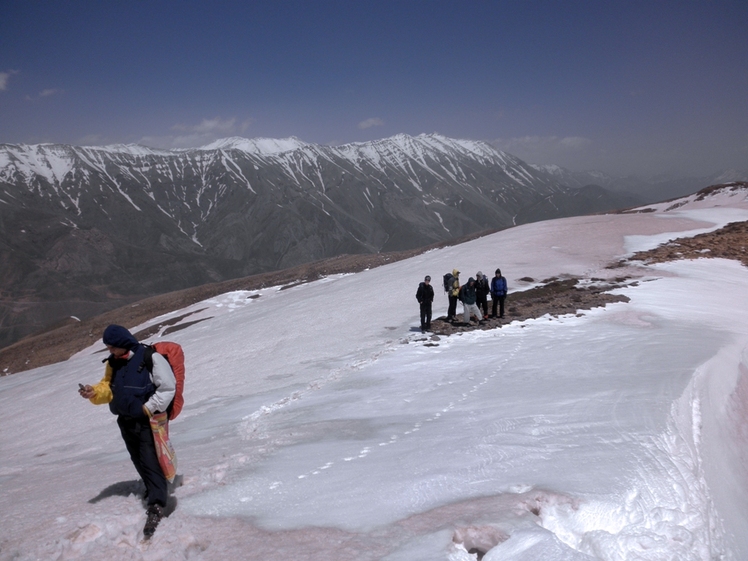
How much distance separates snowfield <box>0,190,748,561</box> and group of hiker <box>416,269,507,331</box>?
1.19 meters

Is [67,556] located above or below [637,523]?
above

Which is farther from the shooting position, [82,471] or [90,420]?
[90,420]

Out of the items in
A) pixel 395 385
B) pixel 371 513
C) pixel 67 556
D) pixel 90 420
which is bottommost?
pixel 90 420

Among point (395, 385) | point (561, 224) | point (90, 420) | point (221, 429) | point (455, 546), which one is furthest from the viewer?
point (561, 224)

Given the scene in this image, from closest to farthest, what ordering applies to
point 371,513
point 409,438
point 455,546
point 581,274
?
point 455,546, point 371,513, point 409,438, point 581,274

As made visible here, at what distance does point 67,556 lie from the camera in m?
5.12

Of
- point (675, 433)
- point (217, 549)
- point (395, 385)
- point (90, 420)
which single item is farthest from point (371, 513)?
point (90, 420)

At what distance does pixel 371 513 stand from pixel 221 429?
6.27 meters

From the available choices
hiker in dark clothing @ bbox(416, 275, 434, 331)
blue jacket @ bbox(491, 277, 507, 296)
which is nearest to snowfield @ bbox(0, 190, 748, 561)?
hiker in dark clothing @ bbox(416, 275, 434, 331)

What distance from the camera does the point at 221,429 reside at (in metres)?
11.1

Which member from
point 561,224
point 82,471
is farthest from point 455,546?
point 561,224

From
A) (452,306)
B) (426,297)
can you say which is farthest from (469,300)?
(426,297)

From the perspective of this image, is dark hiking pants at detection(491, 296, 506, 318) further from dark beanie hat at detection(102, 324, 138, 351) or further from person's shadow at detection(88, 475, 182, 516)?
dark beanie hat at detection(102, 324, 138, 351)

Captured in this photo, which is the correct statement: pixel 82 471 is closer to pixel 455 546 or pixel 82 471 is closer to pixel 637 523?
pixel 455 546
